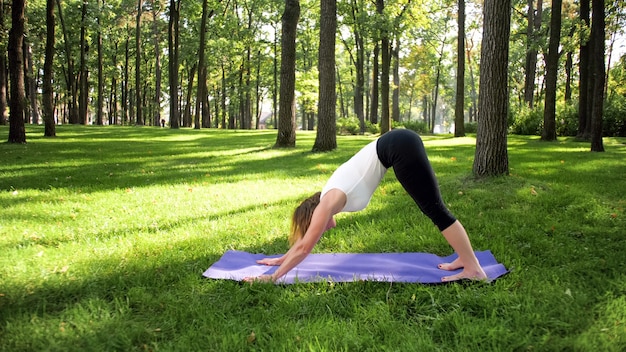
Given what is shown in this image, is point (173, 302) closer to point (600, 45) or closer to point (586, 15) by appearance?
point (600, 45)

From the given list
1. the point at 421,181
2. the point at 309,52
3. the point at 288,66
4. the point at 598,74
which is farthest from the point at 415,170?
the point at 309,52

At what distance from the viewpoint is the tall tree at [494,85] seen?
6.73m

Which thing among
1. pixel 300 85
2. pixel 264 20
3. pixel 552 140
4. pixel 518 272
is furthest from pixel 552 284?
pixel 264 20

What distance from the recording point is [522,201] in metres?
6.08

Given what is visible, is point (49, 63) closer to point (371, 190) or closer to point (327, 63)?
point (327, 63)

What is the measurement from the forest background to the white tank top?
6745 millimetres

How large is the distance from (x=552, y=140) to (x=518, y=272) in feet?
50.0

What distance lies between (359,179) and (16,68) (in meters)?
16.0

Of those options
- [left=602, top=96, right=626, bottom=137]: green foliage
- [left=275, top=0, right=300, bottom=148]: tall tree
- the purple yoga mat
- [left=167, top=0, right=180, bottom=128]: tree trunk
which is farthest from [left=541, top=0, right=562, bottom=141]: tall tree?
[left=167, top=0, right=180, bottom=128]: tree trunk

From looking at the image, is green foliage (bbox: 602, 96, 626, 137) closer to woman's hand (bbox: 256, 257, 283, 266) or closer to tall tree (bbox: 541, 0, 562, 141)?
tall tree (bbox: 541, 0, 562, 141)

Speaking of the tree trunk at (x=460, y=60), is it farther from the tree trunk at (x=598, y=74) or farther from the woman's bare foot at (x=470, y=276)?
the woman's bare foot at (x=470, y=276)

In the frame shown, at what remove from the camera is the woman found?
10.7 ft

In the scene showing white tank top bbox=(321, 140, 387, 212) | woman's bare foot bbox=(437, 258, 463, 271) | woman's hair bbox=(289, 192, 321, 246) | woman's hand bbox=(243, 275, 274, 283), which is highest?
white tank top bbox=(321, 140, 387, 212)

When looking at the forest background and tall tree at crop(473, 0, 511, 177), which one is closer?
tall tree at crop(473, 0, 511, 177)
